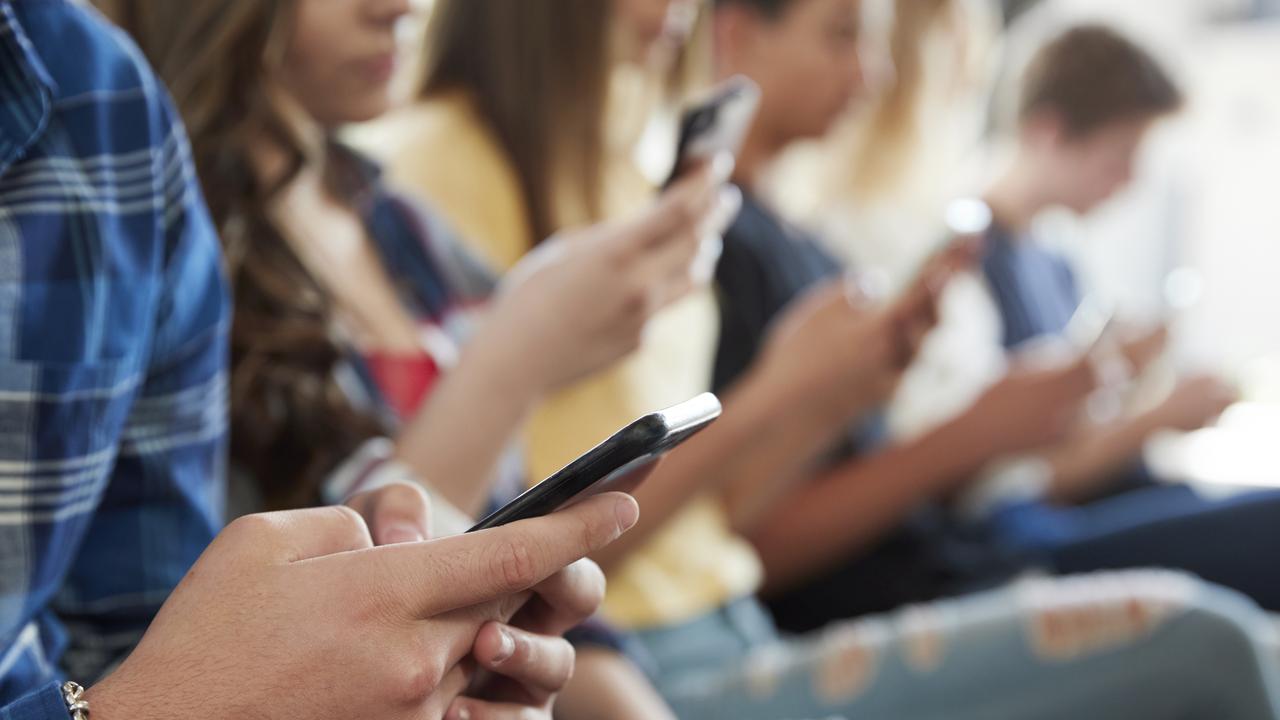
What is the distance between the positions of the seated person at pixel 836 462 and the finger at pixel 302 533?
855 millimetres

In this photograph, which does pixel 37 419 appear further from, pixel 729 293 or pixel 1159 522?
Answer: pixel 1159 522

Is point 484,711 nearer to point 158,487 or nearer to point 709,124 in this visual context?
point 158,487

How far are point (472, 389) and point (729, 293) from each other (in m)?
0.58

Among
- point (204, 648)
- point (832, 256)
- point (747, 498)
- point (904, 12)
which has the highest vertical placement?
point (204, 648)

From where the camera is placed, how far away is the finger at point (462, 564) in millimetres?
426

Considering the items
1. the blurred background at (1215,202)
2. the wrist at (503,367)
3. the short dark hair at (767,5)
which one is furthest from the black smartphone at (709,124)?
the blurred background at (1215,202)

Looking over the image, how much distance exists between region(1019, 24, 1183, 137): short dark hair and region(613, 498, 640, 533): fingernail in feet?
A: 5.87

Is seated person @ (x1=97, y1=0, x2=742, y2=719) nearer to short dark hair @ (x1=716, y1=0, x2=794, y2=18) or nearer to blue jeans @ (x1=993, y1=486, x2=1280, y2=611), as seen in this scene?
short dark hair @ (x1=716, y1=0, x2=794, y2=18)

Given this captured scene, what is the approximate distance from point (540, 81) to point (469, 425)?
0.41 metres

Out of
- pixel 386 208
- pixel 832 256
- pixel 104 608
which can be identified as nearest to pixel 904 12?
pixel 832 256

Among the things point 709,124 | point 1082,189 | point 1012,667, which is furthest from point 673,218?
point 1082,189

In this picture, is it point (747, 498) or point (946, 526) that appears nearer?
point (747, 498)

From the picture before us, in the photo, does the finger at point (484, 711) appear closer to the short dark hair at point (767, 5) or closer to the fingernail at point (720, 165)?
the fingernail at point (720, 165)

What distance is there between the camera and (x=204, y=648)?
1.42 feet
